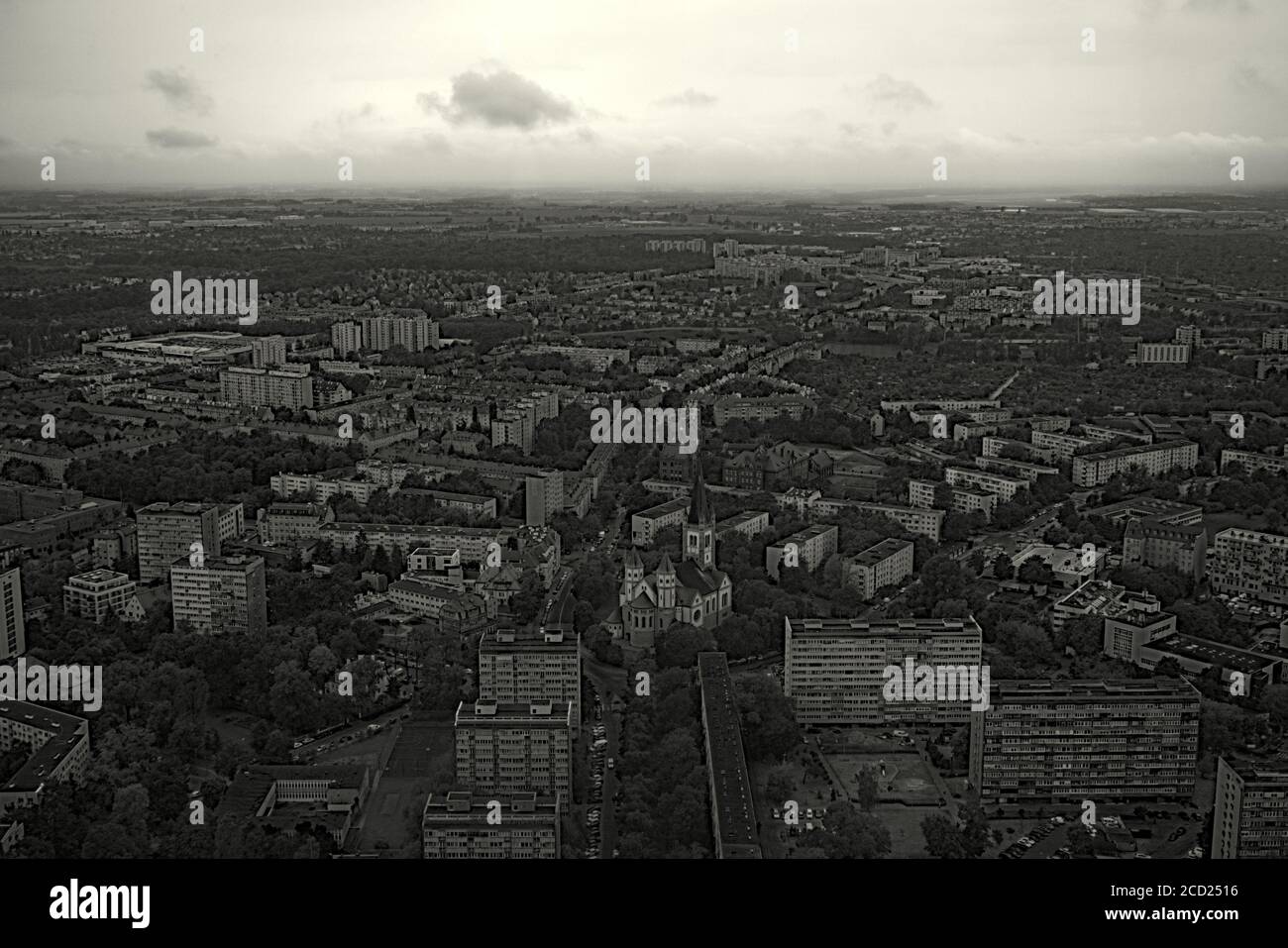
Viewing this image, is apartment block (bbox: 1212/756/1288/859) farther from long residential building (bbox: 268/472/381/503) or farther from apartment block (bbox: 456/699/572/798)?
long residential building (bbox: 268/472/381/503)

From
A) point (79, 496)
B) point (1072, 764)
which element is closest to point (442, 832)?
point (1072, 764)

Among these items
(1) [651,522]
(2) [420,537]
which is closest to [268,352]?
(2) [420,537]

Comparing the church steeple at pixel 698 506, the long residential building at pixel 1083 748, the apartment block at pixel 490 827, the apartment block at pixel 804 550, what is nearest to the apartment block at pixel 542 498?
the church steeple at pixel 698 506

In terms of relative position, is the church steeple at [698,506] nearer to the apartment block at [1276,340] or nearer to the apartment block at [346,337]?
the apartment block at [1276,340]

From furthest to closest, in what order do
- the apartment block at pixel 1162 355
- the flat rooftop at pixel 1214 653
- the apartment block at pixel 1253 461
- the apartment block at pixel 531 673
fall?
the apartment block at pixel 1162 355 < the apartment block at pixel 1253 461 < the flat rooftop at pixel 1214 653 < the apartment block at pixel 531 673

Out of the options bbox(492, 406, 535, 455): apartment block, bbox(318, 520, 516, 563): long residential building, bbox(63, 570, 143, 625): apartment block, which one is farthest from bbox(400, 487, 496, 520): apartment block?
bbox(63, 570, 143, 625): apartment block
